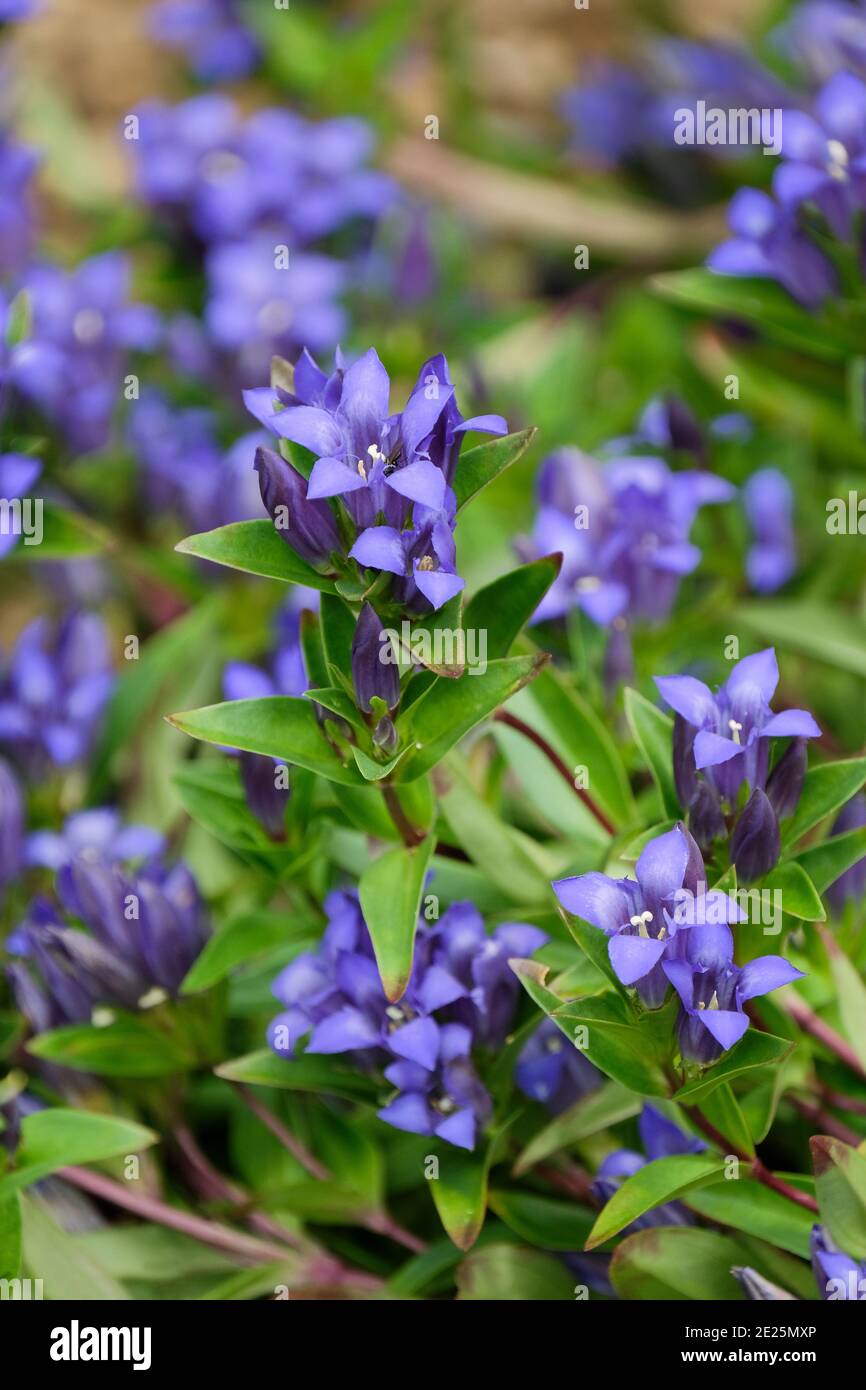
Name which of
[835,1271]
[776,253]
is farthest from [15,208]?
[835,1271]

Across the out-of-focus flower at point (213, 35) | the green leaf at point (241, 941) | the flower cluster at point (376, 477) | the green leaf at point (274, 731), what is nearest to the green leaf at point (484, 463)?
the flower cluster at point (376, 477)

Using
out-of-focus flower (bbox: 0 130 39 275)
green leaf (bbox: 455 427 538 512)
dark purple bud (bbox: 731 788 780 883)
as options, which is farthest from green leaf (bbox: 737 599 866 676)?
out-of-focus flower (bbox: 0 130 39 275)

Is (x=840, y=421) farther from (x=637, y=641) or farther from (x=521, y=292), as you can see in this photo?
(x=521, y=292)

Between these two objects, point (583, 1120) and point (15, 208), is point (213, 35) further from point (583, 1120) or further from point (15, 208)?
point (583, 1120)

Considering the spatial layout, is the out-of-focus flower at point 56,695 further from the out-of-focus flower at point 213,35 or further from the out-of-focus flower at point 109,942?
the out-of-focus flower at point 213,35
